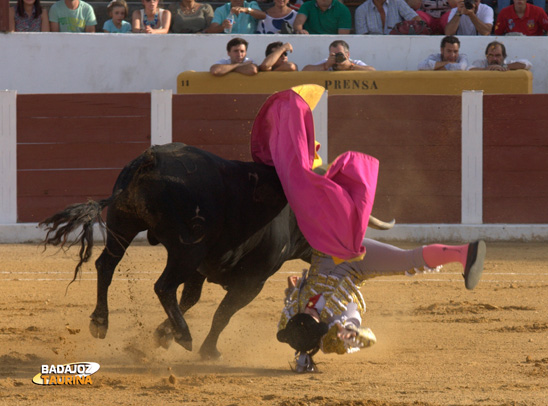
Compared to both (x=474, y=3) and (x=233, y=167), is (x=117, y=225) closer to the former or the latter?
(x=233, y=167)

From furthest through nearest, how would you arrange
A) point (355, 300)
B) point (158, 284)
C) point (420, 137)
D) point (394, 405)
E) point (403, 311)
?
point (420, 137) → point (403, 311) → point (355, 300) → point (158, 284) → point (394, 405)

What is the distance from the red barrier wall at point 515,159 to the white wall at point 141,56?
1011 millimetres

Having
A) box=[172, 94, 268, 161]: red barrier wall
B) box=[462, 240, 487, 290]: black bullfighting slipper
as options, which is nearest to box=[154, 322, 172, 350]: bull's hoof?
box=[462, 240, 487, 290]: black bullfighting slipper

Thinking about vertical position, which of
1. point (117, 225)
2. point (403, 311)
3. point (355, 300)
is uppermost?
point (117, 225)

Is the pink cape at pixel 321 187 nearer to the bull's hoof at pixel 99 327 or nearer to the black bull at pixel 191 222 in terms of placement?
the black bull at pixel 191 222

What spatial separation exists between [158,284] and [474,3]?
253 inches

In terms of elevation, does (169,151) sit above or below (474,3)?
below

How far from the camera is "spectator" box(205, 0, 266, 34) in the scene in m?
8.96

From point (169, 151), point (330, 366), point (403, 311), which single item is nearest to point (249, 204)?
point (169, 151)

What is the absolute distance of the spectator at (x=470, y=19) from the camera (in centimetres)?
883

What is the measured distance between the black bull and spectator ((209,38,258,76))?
15.4ft

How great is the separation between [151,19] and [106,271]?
19.7 ft

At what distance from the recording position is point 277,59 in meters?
8.27

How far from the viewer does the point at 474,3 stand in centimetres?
891
